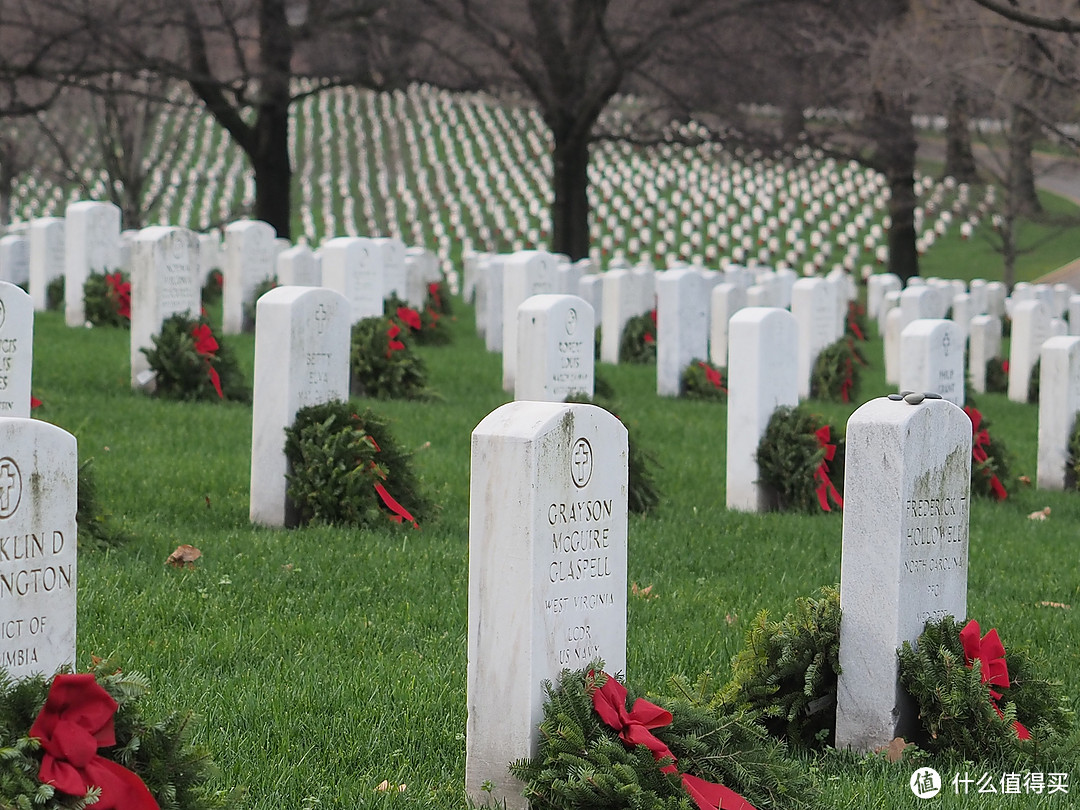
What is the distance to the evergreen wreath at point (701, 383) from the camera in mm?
14531

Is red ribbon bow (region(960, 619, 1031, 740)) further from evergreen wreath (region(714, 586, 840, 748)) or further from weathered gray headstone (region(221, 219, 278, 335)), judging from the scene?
weathered gray headstone (region(221, 219, 278, 335))

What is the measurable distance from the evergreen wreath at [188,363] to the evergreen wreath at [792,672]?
24.3 ft

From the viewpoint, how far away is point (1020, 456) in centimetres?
1298

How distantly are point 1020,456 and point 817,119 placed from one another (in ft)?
49.7

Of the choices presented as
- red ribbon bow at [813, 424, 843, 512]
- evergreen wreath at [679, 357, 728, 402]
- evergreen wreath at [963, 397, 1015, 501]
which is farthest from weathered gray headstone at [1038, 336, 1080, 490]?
evergreen wreath at [679, 357, 728, 402]

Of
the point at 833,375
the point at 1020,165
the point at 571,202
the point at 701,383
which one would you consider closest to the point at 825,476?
the point at 701,383

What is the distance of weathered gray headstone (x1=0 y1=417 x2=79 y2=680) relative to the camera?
3412mm

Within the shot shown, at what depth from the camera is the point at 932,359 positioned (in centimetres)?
1022

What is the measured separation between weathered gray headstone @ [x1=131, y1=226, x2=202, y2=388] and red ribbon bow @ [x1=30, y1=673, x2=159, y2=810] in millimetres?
8751

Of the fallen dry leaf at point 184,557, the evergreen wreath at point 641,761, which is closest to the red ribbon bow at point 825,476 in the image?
the fallen dry leaf at point 184,557

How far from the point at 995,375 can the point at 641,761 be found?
15.2 m

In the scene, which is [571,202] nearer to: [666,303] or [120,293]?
[120,293]

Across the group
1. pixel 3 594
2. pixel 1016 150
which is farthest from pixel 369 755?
pixel 1016 150

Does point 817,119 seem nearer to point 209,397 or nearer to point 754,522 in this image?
point 209,397
